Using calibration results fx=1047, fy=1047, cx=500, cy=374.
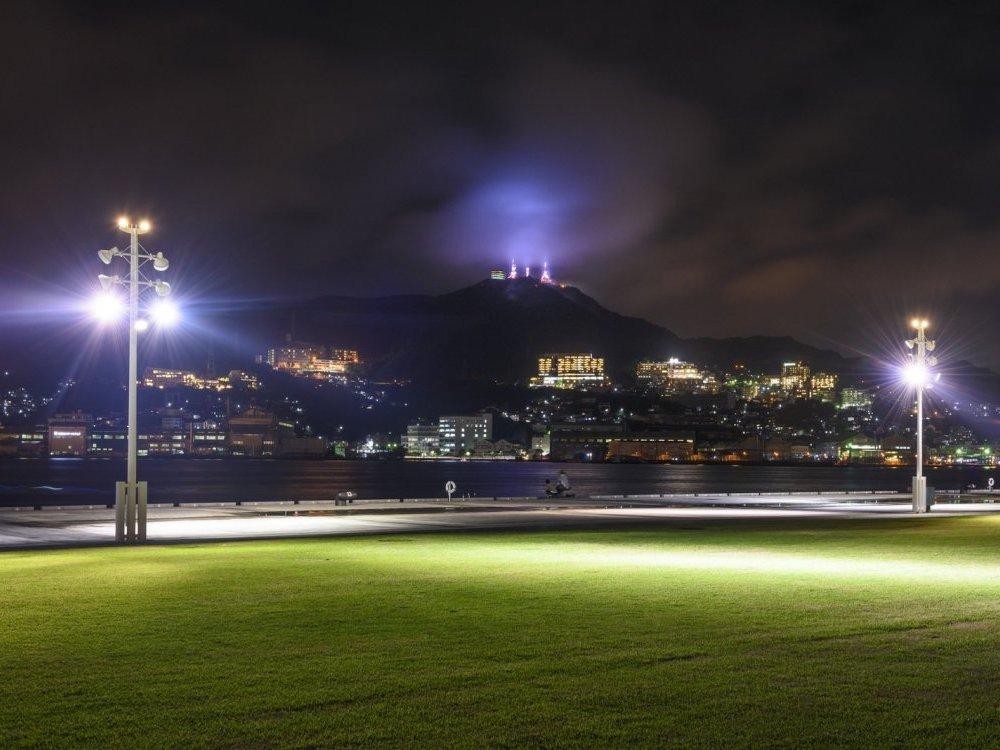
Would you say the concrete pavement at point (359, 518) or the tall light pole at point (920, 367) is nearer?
the concrete pavement at point (359, 518)

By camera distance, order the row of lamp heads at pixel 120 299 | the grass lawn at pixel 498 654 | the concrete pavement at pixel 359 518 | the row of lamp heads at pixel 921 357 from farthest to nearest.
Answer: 1. the row of lamp heads at pixel 921 357
2. the concrete pavement at pixel 359 518
3. the row of lamp heads at pixel 120 299
4. the grass lawn at pixel 498 654

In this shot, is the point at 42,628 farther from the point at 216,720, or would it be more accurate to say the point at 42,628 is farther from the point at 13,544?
the point at 13,544

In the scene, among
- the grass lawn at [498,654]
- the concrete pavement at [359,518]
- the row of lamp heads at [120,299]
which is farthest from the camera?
the concrete pavement at [359,518]

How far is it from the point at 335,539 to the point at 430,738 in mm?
18227

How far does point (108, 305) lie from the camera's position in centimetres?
2341

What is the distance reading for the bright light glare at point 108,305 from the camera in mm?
23344

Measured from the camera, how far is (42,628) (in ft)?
35.5

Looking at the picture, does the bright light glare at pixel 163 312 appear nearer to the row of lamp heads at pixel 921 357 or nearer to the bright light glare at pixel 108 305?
the bright light glare at pixel 108 305

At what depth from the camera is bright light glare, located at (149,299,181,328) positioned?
77.3ft

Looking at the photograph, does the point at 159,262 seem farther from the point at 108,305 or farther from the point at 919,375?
the point at 919,375

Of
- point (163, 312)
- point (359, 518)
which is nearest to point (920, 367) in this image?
point (359, 518)

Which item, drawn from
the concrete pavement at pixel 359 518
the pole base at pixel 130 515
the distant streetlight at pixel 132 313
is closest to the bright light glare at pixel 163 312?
the distant streetlight at pixel 132 313

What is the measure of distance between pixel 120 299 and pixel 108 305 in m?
0.29

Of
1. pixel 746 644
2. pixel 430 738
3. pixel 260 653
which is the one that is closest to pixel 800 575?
pixel 746 644
